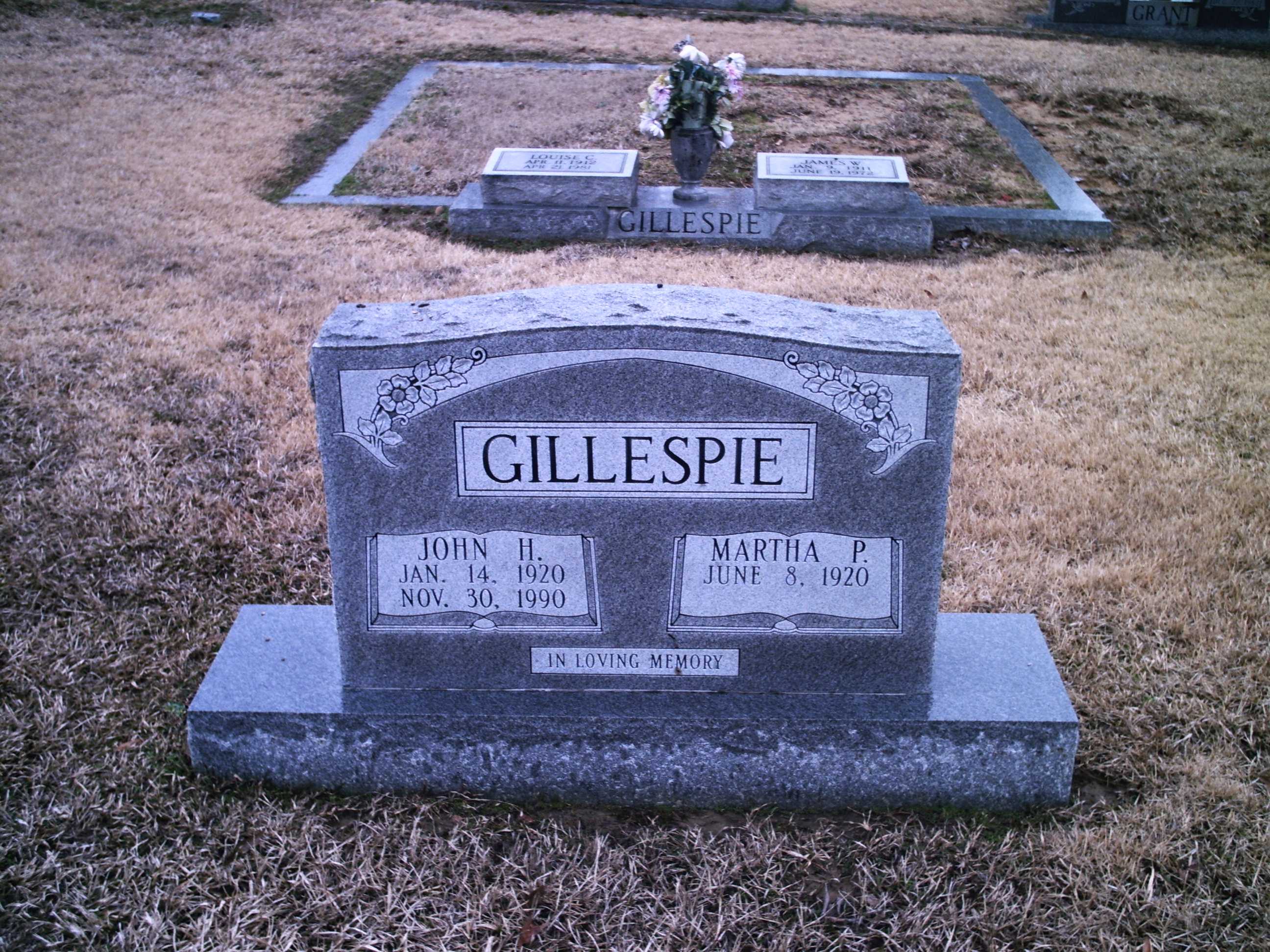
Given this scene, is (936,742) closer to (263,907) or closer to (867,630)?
(867,630)

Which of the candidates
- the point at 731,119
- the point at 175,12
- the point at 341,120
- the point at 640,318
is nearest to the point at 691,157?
the point at 731,119

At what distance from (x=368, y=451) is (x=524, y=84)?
32.6 ft

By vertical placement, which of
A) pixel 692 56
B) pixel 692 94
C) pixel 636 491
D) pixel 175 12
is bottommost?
pixel 636 491

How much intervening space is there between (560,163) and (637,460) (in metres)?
6.19

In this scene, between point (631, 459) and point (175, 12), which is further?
point (175, 12)

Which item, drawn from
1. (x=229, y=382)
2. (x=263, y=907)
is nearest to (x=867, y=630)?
(x=263, y=907)

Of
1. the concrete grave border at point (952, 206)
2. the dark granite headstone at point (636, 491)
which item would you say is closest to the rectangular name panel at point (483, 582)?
the dark granite headstone at point (636, 491)

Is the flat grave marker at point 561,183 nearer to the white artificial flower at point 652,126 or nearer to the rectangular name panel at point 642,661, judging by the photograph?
the white artificial flower at point 652,126

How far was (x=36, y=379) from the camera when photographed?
226 inches

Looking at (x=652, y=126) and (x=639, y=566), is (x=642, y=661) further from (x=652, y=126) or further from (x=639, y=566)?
(x=652, y=126)

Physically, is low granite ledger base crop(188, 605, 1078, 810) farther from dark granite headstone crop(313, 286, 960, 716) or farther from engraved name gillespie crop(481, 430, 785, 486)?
engraved name gillespie crop(481, 430, 785, 486)

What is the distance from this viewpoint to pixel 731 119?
1105 cm

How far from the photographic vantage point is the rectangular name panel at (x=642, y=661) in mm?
3209

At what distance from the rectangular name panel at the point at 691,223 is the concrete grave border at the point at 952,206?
4.47 ft
